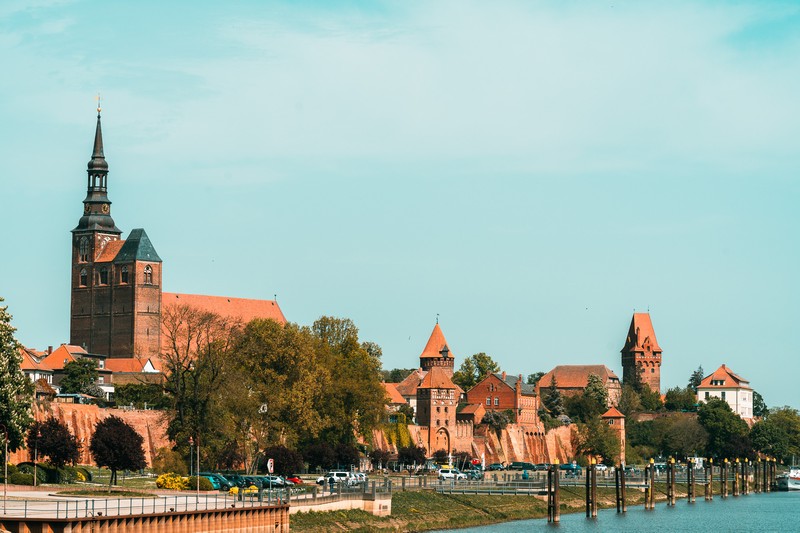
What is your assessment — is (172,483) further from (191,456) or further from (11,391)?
(191,456)

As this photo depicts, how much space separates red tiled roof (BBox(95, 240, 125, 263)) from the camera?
547 feet

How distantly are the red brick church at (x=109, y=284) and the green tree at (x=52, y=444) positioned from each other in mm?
83907

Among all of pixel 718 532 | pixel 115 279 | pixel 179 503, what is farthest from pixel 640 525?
pixel 115 279

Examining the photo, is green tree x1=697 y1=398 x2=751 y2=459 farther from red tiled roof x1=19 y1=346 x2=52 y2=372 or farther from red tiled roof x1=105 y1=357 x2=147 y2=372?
red tiled roof x1=19 y1=346 x2=52 y2=372

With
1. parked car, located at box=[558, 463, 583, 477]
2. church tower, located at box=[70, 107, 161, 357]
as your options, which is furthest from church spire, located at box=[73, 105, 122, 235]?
parked car, located at box=[558, 463, 583, 477]

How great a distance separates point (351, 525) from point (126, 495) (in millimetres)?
10672

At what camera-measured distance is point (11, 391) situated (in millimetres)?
68625

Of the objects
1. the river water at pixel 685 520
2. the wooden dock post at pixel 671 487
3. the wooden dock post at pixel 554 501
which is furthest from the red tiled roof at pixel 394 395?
the wooden dock post at pixel 554 501

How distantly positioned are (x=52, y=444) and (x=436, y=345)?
12177 centimetres

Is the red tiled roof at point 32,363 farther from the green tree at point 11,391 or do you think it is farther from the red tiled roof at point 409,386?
the green tree at point 11,391

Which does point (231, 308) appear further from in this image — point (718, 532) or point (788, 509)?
point (718, 532)

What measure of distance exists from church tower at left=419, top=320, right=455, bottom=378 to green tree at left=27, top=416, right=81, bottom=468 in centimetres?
11819

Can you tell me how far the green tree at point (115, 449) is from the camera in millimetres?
76875

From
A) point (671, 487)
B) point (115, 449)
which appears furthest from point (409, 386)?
point (115, 449)
